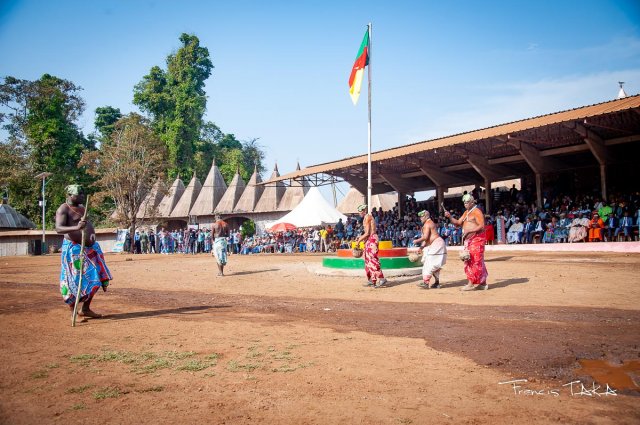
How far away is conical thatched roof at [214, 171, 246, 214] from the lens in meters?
43.3

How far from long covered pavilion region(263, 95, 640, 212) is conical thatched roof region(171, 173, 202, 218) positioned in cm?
2109

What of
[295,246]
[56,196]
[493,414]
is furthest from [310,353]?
[56,196]

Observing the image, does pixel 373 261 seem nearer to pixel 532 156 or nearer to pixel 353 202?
pixel 532 156

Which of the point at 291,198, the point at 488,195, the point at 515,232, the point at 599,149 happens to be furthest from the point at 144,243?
the point at 599,149

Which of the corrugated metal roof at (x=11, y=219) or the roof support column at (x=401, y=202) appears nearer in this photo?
the roof support column at (x=401, y=202)

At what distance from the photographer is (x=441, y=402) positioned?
10.9ft

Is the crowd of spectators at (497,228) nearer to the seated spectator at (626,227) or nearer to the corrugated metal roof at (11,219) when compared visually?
the seated spectator at (626,227)

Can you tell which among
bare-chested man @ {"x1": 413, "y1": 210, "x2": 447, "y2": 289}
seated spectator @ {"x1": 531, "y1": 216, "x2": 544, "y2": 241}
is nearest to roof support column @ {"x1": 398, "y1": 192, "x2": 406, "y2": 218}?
seated spectator @ {"x1": 531, "y1": 216, "x2": 544, "y2": 241}

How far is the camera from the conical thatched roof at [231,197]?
43344mm

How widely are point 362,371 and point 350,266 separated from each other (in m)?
8.18

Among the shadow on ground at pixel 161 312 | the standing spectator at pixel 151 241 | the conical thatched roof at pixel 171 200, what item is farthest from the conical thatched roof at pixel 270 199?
the shadow on ground at pixel 161 312
